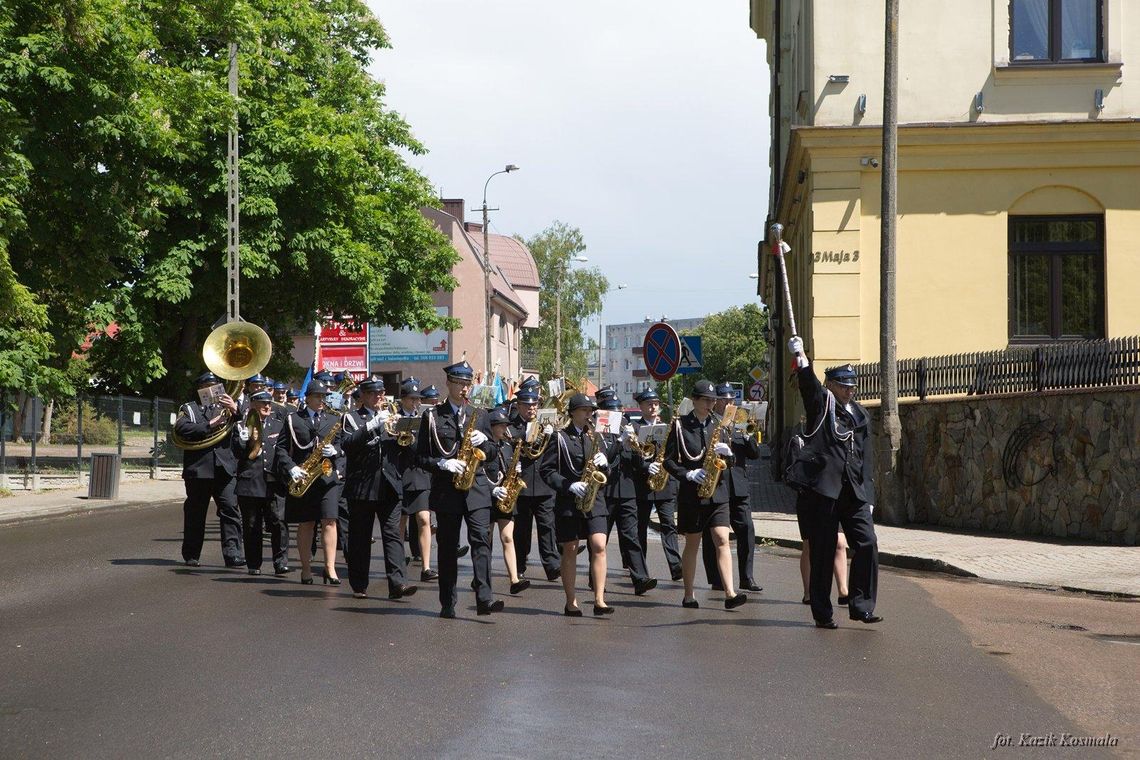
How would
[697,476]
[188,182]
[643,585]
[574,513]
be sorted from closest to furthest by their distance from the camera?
[574,513] < [697,476] < [643,585] < [188,182]

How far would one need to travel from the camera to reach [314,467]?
498 inches

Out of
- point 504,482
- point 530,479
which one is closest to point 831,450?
point 504,482

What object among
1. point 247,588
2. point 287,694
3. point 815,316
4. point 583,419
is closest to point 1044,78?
point 815,316

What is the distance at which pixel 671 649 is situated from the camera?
9.23m

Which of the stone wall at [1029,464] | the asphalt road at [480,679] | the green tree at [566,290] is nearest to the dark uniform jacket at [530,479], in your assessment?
the asphalt road at [480,679]

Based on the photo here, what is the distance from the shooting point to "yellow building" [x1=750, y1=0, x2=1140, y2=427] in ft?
75.6

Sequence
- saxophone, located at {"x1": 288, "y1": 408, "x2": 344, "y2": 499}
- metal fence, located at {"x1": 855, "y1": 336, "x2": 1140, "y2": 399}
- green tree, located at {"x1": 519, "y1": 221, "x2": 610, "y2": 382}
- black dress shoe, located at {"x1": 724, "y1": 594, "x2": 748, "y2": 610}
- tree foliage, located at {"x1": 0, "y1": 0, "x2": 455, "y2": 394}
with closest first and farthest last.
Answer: black dress shoe, located at {"x1": 724, "y1": 594, "x2": 748, "y2": 610}
saxophone, located at {"x1": 288, "y1": 408, "x2": 344, "y2": 499}
metal fence, located at {"x1": 855, "y1": 336, "x2": 1140, "y2": 399}
tree foliage, located at {"x1": 0, "y1": 0, "x2": 455, "y2": 394}
green tree, located at {"x1": 519, "y1": 221, "x2": 610, "y2": 382}

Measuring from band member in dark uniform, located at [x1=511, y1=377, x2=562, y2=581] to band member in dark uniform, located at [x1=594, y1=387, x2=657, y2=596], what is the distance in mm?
614

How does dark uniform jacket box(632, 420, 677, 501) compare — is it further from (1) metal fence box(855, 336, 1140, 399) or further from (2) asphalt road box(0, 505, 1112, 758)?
(1) metal fence box(855, 336, 1140, 399)

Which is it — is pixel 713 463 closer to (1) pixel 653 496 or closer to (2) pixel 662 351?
(1) pixel 653 496

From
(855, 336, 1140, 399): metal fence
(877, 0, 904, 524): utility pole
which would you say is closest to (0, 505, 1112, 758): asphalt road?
(855, 336, 1140, 399): metal fence

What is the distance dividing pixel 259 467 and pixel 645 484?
3.70 m

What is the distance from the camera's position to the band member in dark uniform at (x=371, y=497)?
11914 mm

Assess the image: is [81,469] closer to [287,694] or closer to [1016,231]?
[1016,231]
